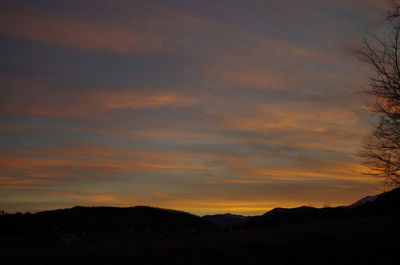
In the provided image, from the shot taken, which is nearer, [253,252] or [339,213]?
[253,252]

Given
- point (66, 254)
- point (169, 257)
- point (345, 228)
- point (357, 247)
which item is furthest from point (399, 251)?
point (66, 254)

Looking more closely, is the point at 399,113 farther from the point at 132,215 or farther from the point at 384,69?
the point at 132,215

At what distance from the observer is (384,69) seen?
84.6 feet

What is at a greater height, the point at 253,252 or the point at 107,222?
the point at 107,222

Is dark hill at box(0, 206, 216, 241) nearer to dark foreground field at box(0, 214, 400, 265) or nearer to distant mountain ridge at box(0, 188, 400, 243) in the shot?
distant mountain ridge at box(0, 188, 400, 243)

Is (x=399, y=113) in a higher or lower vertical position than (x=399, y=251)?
higher

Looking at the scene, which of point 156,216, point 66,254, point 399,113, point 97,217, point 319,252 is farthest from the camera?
point 156,216

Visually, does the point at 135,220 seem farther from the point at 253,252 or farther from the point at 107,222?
the point at 253,252

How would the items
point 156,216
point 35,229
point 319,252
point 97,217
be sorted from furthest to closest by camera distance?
point 156,216, point 97,217, point 35,229, point 319,252

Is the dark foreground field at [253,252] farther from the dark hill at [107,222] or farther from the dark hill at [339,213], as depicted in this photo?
the dark hill at [339,213]

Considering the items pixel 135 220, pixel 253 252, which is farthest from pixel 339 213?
pixel 253 252

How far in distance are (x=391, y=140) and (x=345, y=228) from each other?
6.46 m

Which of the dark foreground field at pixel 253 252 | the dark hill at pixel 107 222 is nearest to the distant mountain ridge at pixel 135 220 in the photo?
the dark hill at pixel 107 222

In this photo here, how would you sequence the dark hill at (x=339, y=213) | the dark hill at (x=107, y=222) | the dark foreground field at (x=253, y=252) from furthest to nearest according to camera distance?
1. the dark hill at (x=339, y=213)
2. the dark hill at (x=107, y=222)
3. the dark foreground field at (x=253, y=252)
